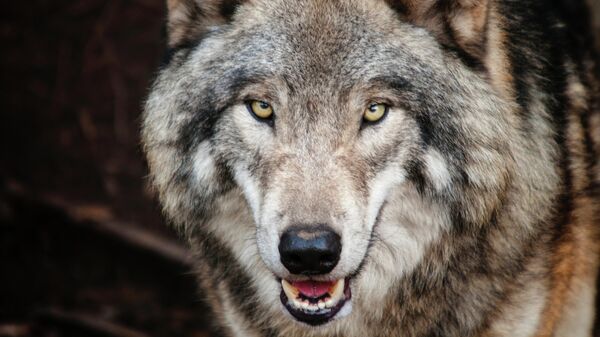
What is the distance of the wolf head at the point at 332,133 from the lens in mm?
3240

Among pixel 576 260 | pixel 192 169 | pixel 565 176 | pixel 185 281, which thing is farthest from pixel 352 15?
pixel 185 281

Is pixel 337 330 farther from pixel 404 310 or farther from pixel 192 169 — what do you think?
pixel 192 169

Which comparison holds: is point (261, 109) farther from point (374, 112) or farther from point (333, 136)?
point (374, 112)

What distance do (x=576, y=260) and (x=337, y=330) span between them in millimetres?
1100

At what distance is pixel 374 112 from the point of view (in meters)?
3.36

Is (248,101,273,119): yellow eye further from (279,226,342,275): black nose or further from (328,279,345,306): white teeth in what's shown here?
(328,279,345,306): white teeth

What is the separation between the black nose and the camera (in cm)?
307

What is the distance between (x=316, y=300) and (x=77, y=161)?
3.83m

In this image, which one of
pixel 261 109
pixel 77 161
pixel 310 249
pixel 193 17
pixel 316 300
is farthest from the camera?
pixel 77 161

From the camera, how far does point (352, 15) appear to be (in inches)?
137

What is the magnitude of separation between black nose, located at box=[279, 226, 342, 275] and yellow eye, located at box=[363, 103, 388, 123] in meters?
0.49

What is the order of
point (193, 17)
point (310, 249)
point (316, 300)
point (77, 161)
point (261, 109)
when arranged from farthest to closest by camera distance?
1. point (77, 161)
2. point (193, 17)
3. point (261, 109)
4. point (316, 300)
5. point (310, 249)

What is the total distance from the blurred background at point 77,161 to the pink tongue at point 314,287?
298cm

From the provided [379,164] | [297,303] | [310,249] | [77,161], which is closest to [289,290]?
[297,303]
